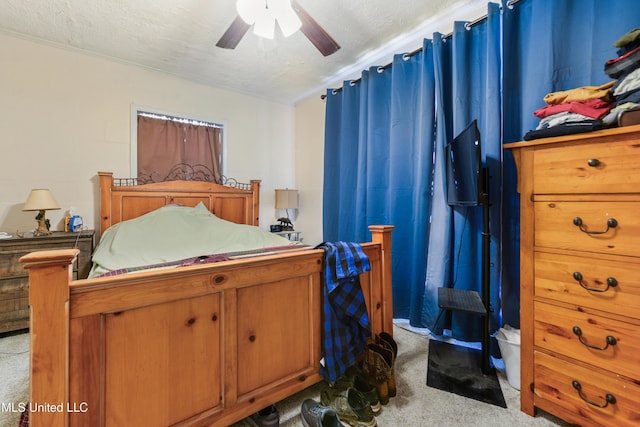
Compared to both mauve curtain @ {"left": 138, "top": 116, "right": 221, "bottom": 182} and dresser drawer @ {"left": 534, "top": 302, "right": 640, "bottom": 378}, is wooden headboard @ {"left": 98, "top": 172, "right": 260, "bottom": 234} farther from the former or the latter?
dresser drawer @ {"left": 534, "top": 302, "right": 640, "bottom": 378}

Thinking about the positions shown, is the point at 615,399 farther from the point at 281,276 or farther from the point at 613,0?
the point at 613,0

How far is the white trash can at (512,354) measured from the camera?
1582 mm

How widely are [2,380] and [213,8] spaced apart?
2.92 m

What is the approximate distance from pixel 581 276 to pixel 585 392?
510 mm

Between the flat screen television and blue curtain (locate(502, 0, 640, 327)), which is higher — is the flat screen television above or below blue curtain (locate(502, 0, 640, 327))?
below

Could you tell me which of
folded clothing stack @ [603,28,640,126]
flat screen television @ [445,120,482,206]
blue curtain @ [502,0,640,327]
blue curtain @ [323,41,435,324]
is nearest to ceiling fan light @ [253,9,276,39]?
blue curtain @ [323,41,435,324]

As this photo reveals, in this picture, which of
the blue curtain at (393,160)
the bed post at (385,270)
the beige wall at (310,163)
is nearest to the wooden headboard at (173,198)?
the beige wall at (310,163)

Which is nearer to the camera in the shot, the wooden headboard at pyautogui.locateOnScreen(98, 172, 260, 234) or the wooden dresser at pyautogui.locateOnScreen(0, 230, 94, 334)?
the wooden dresser at pyautogui.locateOnScreen(0, 230, 94, 334)

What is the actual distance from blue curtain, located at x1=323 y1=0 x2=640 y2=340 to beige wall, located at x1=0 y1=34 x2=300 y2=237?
7.59 feet

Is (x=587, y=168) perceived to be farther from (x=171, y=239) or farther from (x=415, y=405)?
(x=171, y=239)

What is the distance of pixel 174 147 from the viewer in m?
3.37

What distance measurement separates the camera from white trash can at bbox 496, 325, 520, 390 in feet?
5.19

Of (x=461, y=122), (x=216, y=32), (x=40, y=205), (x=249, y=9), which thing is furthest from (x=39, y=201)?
(x=461, y=122)

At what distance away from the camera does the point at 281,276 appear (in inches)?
52.7
